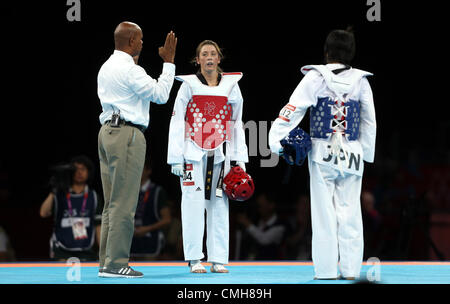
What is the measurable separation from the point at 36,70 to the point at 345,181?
286 inches

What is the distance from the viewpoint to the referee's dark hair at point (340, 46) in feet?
15.9

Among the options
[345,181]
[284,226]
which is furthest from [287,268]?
[284,226]

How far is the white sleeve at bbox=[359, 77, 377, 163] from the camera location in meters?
4.89

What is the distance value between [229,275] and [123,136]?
1.36 metres

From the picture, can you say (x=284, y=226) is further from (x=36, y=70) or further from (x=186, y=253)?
(x=36, y=70)

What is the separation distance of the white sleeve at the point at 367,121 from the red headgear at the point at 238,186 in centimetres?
99

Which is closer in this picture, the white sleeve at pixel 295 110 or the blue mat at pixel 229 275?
the blue mat at pixel 229 275

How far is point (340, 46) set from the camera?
486cm

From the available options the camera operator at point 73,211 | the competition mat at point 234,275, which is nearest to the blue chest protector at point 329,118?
the competition mat at point 234,275

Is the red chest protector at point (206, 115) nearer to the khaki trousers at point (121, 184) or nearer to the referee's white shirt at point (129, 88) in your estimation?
the referee's white shirt at point (129, 88)

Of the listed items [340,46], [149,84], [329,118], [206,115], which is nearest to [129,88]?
[149,84]

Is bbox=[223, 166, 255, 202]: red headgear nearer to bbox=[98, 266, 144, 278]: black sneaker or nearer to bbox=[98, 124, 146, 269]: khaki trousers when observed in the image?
bbox=[98, 124, 146, 269]: khaki trousers

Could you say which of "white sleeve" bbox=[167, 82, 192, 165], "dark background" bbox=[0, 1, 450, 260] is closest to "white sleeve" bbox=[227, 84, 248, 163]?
"white sleeve" bbox=[167, 82, 192, 165]

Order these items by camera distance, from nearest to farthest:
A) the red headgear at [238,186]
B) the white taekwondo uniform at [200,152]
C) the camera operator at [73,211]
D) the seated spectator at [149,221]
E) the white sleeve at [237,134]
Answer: the red headgear at [238,186] → the white taekwondo uniform at [200,152] → the white sleeve at [237,134] → the camera operator at [73,211] → the seated spectator at [149,221]
